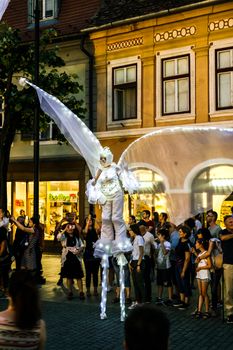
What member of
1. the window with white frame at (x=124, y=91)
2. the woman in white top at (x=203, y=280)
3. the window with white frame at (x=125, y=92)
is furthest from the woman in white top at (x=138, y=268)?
the window with white frame at (x=125, y=92)

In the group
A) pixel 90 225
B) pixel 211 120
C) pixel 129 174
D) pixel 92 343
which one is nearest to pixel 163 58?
pixel 211 120

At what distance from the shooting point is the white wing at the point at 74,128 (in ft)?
29.3

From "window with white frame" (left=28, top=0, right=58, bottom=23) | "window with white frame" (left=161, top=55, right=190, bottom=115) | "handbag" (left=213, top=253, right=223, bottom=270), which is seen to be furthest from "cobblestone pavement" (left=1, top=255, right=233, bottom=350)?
"window with white frame" (left=28, top=0, right=58, bottom=23)

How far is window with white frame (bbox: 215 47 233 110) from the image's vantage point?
1669 centimetres

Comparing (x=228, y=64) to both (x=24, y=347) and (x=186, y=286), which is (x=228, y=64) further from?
(x=24, y=347)

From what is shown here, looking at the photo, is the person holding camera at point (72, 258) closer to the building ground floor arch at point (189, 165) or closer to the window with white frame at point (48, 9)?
the building ground floor arch at point (189, 165)

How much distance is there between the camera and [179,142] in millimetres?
7828

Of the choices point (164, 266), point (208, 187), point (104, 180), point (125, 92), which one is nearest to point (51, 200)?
point (125, 92)

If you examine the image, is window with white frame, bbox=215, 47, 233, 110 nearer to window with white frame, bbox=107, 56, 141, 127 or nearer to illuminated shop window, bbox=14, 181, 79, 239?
window with white frame, bbox=107, 56, 141, 127

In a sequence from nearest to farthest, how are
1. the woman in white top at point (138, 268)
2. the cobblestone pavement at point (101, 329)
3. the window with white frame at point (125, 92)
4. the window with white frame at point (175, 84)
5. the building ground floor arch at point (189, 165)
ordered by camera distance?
Answer: the building ground floor arch at point (189, 165)
the cobblestone pavement at point (101, 329)
the woman in white top at point (138, 268)
the window with white frame at point (175, 84)
the window with white frame at point (125, 92)

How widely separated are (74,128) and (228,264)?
3.43 metres

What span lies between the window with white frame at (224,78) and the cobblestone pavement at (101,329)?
8.32 m

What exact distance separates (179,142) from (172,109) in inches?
405

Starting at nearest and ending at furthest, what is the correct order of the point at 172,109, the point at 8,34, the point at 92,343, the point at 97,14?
the point at 92,343, the point at 8,34, the point at 172,109, the point at 97,14
